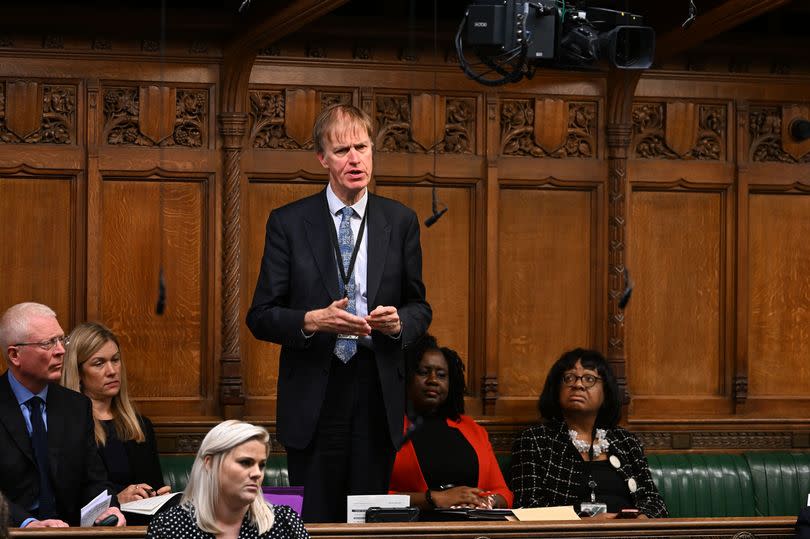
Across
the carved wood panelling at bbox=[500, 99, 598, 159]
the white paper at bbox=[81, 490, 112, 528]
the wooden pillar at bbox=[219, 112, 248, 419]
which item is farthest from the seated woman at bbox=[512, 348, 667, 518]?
the white paper at bbox=[81, 490, 112, 528]

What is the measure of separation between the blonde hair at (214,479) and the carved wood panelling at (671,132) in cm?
357

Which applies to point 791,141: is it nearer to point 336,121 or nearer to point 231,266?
point 231,266

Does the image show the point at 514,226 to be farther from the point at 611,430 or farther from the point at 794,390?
the point at 794,390

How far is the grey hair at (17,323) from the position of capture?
521 cm

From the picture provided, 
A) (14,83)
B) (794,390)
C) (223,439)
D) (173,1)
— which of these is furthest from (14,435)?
(794,390)

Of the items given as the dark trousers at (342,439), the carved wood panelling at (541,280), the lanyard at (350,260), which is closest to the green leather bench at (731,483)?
the carved wood panelling at (541,280)

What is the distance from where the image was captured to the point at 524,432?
6.71 meters

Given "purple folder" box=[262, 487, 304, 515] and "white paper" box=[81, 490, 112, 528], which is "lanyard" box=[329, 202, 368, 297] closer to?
"purple folder" box=[262, 487, 304, 515]

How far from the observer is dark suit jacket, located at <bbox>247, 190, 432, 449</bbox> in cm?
495

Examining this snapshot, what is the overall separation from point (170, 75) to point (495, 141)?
154 centimetres

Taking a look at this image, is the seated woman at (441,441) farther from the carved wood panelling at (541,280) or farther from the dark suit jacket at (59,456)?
the dark suit jacket at (59,456)

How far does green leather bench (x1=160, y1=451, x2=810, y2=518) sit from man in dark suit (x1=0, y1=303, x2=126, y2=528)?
91.3 inches

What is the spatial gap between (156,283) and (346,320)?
2279 mm

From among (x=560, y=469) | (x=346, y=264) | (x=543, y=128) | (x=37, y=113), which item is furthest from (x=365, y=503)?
(x=543, y=128)
